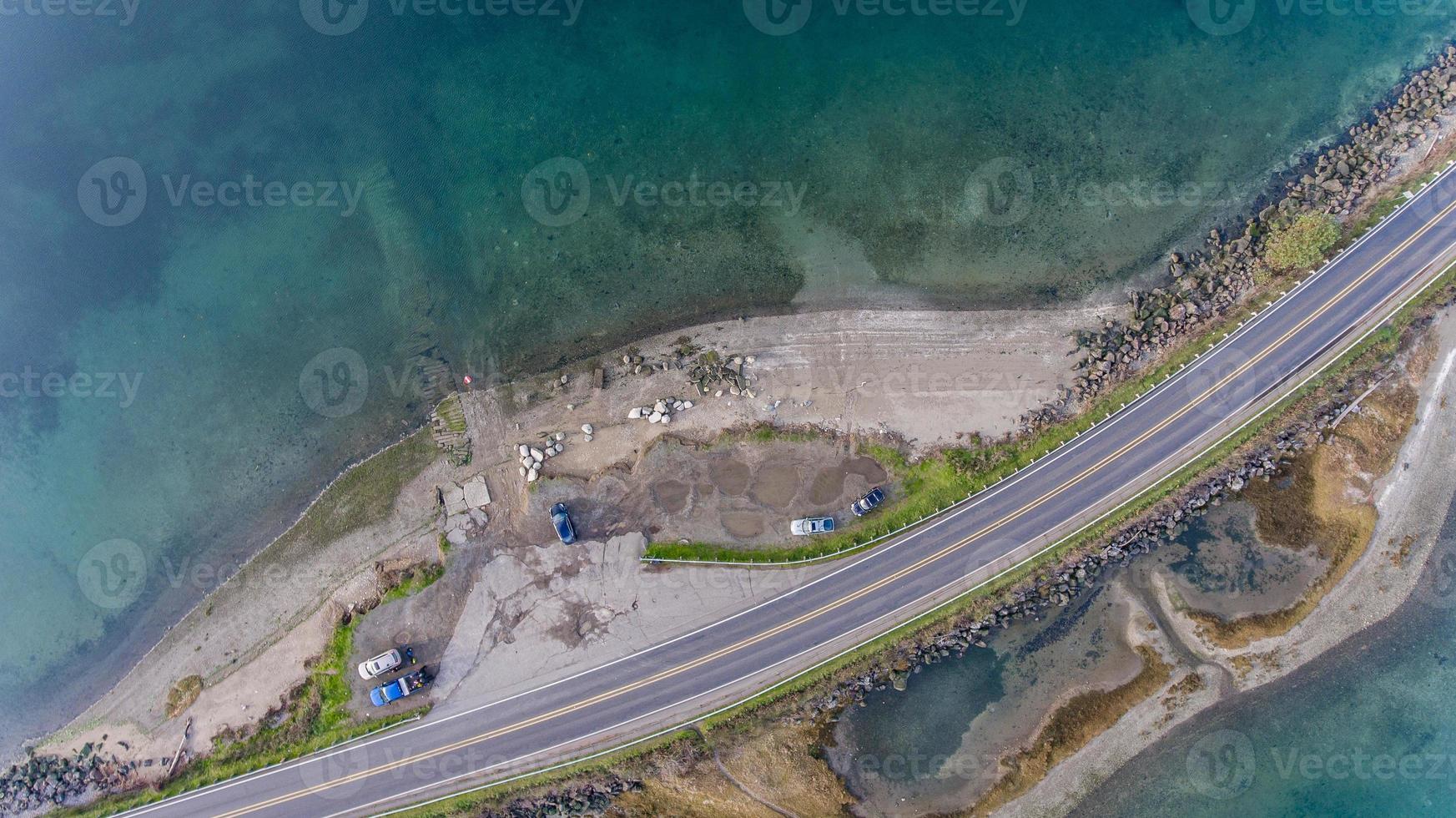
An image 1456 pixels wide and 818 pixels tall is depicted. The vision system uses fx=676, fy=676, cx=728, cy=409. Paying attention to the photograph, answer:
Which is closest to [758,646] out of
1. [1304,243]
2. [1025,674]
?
[1025,674]

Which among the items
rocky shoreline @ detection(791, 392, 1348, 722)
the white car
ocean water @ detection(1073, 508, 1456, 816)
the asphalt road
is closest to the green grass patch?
the white car

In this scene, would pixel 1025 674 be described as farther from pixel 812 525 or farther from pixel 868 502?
pixel 812 525

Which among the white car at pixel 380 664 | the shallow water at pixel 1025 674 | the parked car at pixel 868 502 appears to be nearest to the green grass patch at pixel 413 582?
the white car at pixel 380 664

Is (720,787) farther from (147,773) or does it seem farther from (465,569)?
(147,773)

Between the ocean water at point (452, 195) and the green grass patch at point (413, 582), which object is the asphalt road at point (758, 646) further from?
the ocean water at point (452, 195)

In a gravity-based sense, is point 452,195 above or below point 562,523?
above

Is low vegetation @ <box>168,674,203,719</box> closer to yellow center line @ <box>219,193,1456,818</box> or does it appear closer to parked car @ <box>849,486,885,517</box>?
yellow center line @ <box>219,193,1456,818</box>

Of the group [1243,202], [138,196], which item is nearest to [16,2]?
[138,196]
